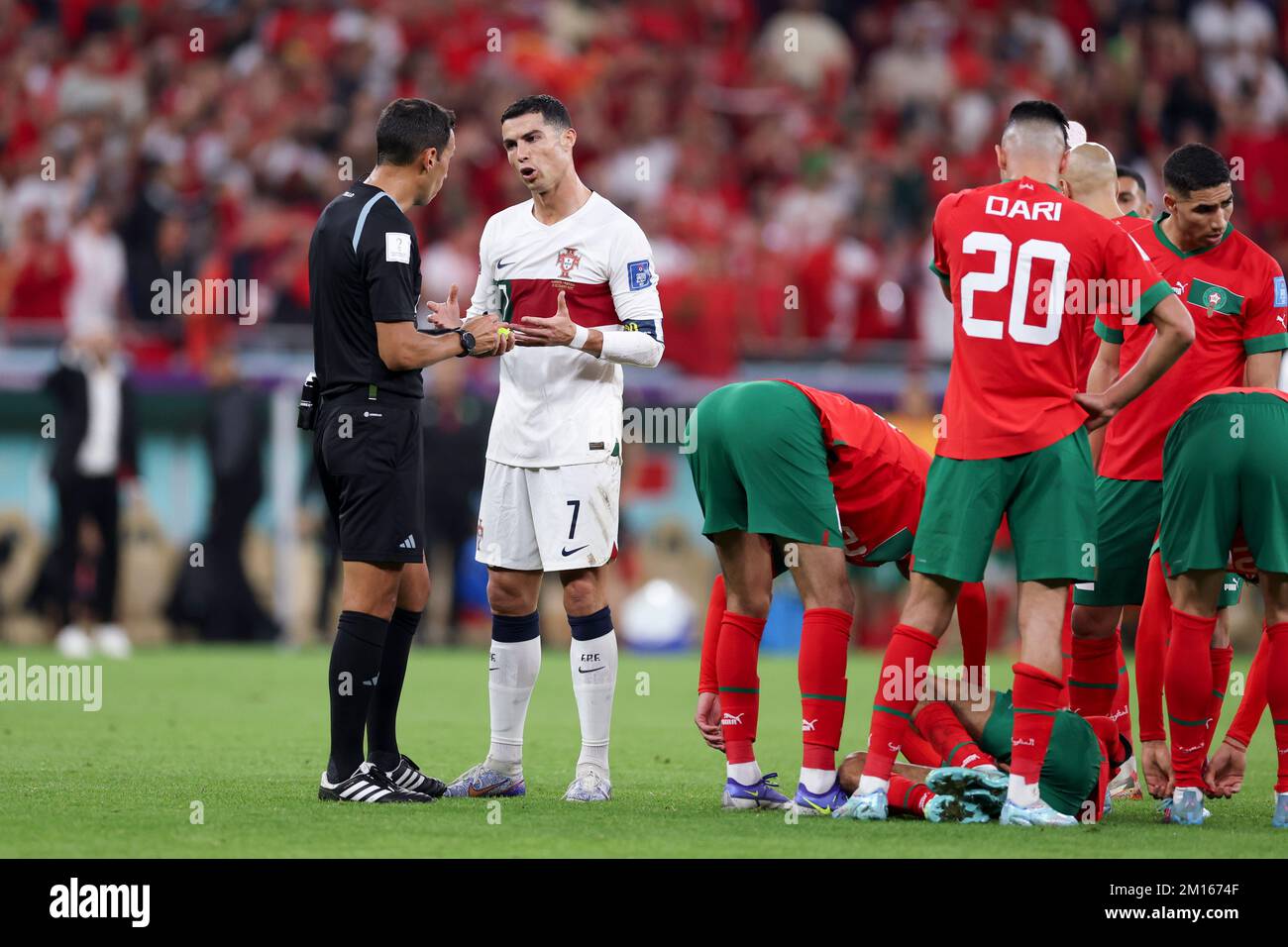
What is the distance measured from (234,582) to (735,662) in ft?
30.9

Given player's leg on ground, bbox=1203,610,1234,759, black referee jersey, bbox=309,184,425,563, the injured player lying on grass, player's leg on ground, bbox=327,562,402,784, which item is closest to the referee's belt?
black referee jersey, bbox=309,184,425,563

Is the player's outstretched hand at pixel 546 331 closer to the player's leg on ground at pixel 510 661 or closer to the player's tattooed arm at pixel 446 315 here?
the player's tattooed arm at pixel 446 315

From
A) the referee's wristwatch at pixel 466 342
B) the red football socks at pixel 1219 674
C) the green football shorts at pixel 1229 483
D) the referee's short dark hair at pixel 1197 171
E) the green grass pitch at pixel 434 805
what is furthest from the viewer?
the red football socks at pixel 1219 674

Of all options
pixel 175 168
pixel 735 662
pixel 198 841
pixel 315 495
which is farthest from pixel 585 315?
pixel 175 168

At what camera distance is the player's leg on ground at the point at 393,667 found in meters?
7.14

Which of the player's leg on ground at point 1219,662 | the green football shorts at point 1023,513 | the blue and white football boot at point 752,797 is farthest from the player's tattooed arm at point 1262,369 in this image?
the blue and white football boot at point 752,797

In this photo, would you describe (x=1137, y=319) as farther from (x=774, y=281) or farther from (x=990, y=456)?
(x=774, y=281)

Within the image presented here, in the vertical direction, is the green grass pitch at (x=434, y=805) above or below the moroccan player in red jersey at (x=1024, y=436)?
below

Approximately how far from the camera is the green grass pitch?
570cm

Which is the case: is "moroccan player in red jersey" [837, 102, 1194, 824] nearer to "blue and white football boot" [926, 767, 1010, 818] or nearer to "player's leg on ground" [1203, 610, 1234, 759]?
"blue and white football boot" [926, 767, 1010, 818]

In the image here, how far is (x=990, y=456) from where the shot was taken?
20.6 feet

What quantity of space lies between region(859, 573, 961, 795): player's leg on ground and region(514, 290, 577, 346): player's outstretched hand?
160cm

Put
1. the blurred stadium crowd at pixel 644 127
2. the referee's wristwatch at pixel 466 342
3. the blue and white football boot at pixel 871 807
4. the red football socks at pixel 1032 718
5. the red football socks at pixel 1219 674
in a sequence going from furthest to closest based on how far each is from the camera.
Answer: the blurred stadium crowd at pixel 644 127
the red football socks at pixel 1219 674
the referee's wristwatch at pixel 466 342
the blue and white football boot at pixel 871 807
the red football socks at pixel 1032 718

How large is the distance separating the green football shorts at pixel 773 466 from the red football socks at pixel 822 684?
302 mm
